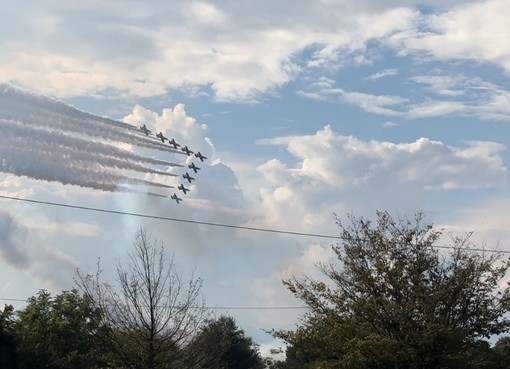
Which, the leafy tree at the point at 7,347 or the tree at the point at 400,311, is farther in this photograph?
the leafy tree at the point at 7,347

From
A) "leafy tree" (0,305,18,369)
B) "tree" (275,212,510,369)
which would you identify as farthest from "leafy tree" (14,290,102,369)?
"tree" (275,212,510,369)

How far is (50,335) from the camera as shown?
4950 cm

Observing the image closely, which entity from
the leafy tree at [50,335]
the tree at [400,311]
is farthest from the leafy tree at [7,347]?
the tree at [400,311]

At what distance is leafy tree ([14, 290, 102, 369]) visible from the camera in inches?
1853

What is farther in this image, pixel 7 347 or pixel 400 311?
pixel 7 347

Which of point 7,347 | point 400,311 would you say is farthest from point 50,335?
point 400,311

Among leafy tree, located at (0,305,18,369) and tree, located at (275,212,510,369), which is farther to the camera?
leafy tree, located at (0,305,18,369)

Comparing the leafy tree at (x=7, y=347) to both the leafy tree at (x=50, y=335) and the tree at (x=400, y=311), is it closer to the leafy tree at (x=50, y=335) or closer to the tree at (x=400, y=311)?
the leafy tree at (x=50, y=335)

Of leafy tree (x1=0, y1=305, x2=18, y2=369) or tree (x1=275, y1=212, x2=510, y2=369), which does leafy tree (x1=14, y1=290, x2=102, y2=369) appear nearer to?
leafy tree (x1=0, y1=305, x2=18, y2=369)

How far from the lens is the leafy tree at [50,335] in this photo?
47.1 metres

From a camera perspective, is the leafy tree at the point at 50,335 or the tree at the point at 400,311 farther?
the leafy tree at the point at 50,335

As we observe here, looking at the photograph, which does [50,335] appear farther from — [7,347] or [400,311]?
[400,311]

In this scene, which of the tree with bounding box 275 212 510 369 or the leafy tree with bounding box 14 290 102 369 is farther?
the leafy tree with bounding box 14 290 102 369

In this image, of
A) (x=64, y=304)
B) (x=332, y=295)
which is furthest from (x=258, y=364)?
(x=332, y=295)
